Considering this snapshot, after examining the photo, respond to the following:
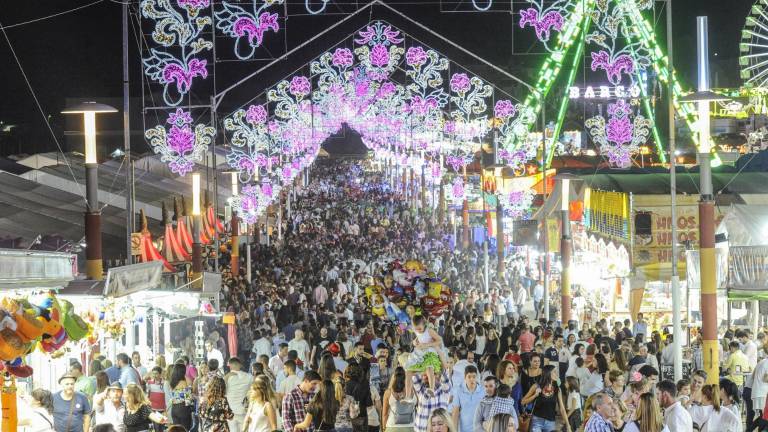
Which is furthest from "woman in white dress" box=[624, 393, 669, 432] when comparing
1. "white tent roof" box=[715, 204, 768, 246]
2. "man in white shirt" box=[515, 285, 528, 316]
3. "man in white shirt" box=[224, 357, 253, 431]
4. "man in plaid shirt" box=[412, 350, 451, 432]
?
"man in white shirt" box=[515, 285, 528, 316]

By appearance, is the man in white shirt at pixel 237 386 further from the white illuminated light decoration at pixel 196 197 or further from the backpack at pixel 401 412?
the white illuminated light decoration at pixel 196 197

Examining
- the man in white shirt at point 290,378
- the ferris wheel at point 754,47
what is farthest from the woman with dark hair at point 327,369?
the ferris wheel at point 754,47

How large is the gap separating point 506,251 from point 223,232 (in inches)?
435

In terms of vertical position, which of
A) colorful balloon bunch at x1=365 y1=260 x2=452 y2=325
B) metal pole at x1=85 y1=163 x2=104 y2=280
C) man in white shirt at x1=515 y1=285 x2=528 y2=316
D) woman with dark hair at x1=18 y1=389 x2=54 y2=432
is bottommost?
man in white shirt at x1=515 y1=285 x2=528 y2=316

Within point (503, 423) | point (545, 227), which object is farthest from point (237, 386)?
point (545, 227)

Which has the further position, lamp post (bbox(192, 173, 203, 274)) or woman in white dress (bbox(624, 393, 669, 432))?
lamp post (bbox(192, 173, 203, 274))

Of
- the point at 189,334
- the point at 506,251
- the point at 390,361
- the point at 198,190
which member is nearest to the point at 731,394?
the point at 390,361

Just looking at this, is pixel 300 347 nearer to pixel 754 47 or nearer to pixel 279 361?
pixel 279 361

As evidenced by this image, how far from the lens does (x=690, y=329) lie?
22.7m

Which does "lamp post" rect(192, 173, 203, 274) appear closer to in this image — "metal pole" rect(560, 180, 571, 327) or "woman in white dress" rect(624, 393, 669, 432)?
"metal pole" rect(560, 180, 571, 327)

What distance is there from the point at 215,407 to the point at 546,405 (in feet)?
11.6

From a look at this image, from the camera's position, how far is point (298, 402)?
11828 millimetres

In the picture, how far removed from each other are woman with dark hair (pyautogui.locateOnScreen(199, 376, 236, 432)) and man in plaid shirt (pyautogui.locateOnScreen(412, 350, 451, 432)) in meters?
1.98

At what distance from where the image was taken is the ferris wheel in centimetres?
2973
